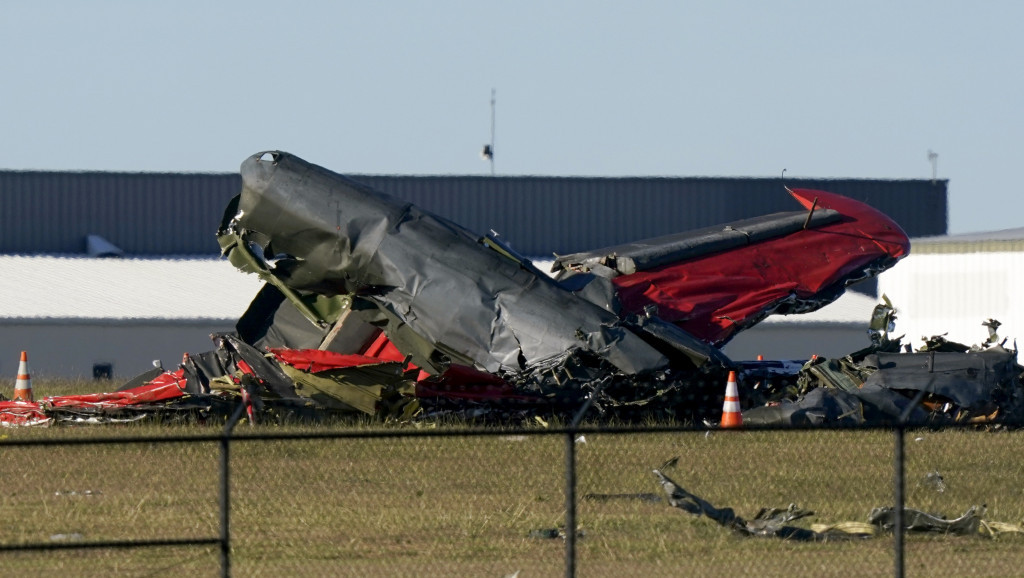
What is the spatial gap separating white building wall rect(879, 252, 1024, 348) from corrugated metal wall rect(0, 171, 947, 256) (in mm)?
10675

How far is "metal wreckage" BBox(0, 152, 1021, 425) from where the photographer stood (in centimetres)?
1731

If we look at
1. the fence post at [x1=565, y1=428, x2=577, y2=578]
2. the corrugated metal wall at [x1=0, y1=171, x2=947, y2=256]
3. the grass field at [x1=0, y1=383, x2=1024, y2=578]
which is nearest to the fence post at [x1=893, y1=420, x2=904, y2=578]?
the grass field at [x1=0, y1=383, x2=1024, y2=578]

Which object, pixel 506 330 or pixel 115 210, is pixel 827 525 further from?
pixel 115 210

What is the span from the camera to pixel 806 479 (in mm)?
14086

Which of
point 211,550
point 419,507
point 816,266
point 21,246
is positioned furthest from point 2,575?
point 21,246

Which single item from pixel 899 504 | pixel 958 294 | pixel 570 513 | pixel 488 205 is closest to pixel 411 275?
pixel 570 513

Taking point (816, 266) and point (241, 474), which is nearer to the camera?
point (241, 474)

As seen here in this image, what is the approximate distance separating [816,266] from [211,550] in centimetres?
1128

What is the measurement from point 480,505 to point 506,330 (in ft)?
16.9

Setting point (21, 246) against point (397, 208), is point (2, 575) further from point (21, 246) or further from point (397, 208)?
point (21, 246)

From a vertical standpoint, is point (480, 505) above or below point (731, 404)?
below

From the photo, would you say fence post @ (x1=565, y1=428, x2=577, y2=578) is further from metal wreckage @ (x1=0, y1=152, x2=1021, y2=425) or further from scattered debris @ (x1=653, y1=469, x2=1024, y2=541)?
metal wreckage @ (x1=0, y1=152, x2=1021, y2=425)

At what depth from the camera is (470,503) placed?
41.5ft

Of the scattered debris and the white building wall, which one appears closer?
the scattered debris
